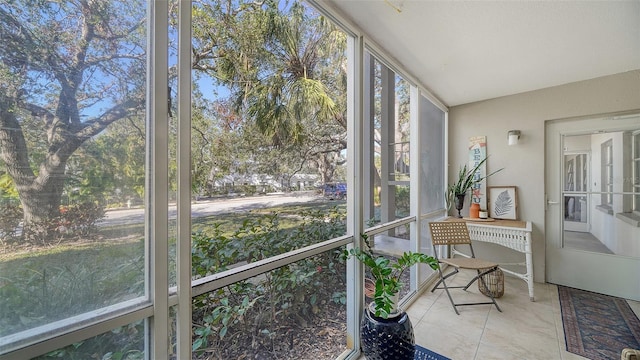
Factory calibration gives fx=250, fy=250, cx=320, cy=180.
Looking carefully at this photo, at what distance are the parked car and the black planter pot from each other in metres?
0.83

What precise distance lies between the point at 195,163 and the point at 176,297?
1.70ft

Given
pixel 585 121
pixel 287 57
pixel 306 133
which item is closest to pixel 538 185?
pixel 585 121

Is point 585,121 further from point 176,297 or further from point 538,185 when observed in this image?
point 176,297

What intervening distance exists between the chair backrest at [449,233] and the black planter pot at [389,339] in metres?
1.47

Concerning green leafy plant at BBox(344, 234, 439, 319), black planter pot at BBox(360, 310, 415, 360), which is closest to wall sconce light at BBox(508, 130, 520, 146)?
green leafy plant at BBox(344, 234, 439, 319)

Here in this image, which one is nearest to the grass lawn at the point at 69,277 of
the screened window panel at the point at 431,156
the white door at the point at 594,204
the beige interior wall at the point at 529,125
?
the screened window panel at the point at 431,156

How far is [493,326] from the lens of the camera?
2.20 metres

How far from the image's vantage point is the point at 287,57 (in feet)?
4.82

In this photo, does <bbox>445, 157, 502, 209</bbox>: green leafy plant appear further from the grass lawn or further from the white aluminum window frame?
the grass lawn

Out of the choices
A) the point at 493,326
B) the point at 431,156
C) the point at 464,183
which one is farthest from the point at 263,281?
the point at 464,183

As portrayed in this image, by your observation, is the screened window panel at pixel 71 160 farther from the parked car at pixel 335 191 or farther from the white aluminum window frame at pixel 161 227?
the parked car at pixel 335 191

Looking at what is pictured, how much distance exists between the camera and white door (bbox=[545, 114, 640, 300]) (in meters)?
2.64

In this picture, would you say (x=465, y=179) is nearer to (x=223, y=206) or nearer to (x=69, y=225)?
(x=223, y=206)

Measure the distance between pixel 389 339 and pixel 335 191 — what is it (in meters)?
0.99
